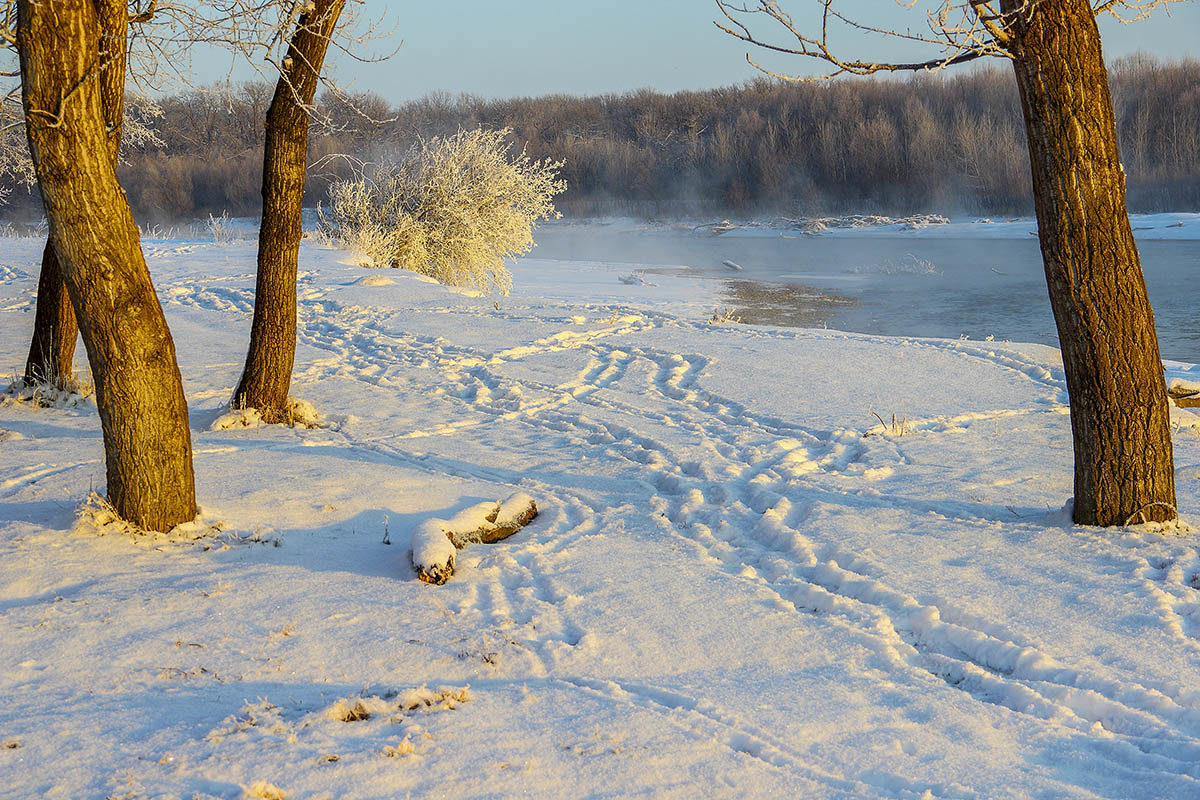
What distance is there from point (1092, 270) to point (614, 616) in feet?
8.46

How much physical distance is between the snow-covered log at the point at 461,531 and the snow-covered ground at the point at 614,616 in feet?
0.25

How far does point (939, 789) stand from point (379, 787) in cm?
151

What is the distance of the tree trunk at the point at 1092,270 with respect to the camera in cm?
411

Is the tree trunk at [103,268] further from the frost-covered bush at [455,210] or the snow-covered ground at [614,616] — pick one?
the frost-covered bush at [455,210]

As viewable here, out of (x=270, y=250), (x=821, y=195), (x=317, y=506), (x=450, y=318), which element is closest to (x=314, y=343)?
(x=450, y=318)

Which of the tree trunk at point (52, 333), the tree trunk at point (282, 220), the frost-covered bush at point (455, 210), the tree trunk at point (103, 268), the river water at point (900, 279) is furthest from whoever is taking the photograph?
the frost-covered bush at point (455, 210)

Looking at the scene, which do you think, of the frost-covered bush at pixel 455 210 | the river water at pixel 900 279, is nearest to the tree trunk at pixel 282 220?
the river water at pixel 900 279

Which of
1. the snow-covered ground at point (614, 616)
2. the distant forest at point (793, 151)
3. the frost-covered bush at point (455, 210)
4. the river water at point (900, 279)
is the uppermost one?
the distant forest at point (793, 151)

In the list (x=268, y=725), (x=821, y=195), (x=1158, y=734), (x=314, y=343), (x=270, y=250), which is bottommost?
(x=1158, y=734)

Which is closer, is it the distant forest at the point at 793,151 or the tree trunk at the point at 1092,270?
the tree trunk at the point at 1092,270

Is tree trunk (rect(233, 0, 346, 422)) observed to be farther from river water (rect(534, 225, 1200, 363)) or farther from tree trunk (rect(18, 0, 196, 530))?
river water (rect(534, 225, 1200, 363))

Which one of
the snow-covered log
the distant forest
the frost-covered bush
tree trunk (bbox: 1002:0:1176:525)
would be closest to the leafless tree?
tree trunk (bbox: 1002:0:1176:525)

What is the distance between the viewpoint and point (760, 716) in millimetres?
3074

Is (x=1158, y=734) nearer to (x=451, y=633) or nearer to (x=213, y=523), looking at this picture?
(x=451, y=633)
